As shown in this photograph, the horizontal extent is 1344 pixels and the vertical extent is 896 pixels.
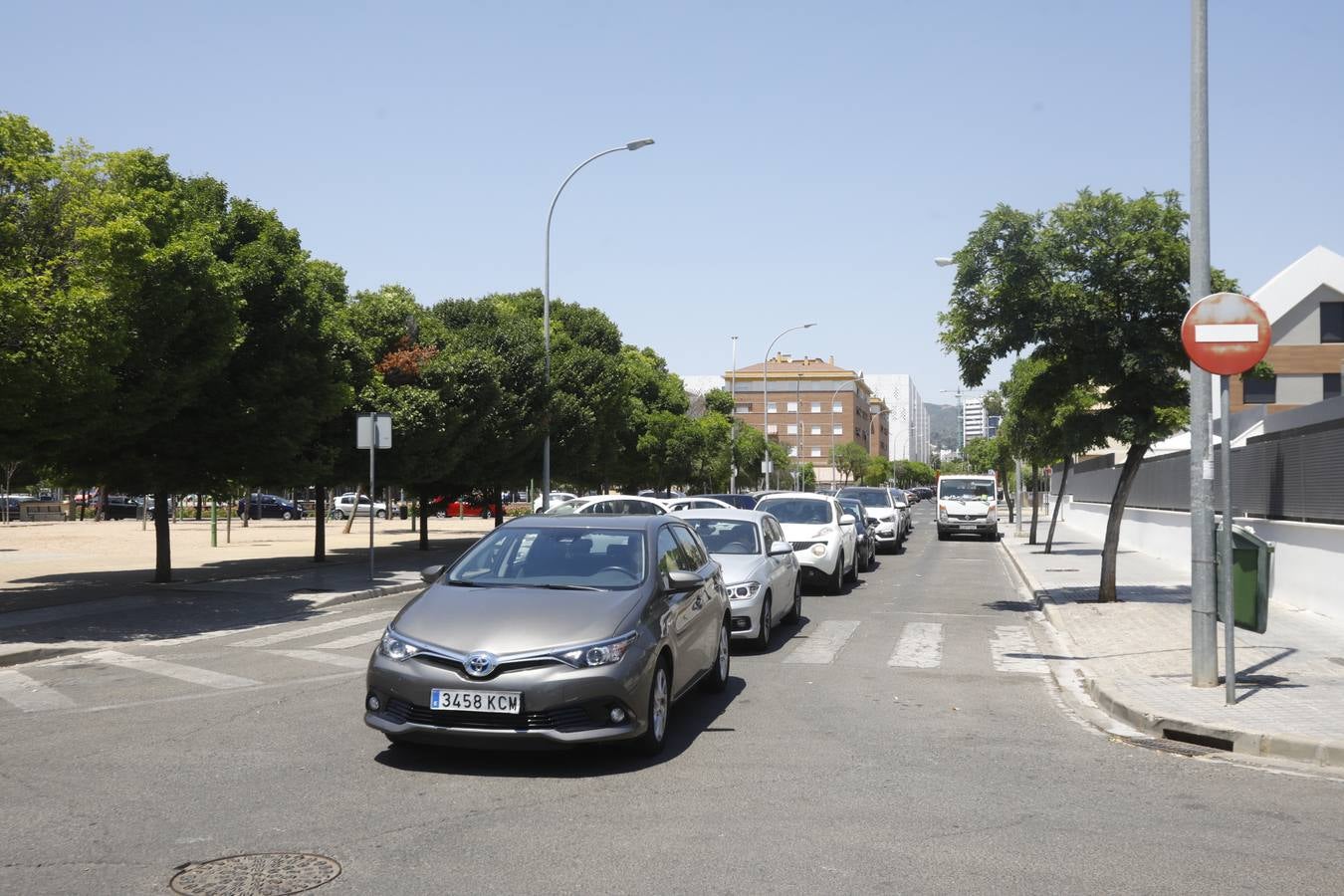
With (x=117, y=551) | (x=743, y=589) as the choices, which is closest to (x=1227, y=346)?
(x=743, y=589)

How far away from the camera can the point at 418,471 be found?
26594mm

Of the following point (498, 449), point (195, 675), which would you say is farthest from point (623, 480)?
point (195, 675)

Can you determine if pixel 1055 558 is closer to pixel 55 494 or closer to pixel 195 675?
pixel 195 675

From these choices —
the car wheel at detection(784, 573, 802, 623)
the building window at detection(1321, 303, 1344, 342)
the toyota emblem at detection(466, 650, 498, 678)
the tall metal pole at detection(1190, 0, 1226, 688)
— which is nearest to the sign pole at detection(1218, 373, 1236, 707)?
the tall metal pole at detection(1190, 0, 1226, 688)

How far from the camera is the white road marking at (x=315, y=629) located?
1303cm

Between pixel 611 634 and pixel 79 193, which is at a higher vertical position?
pixel 79 193

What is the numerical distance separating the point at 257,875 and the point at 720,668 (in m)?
5.03

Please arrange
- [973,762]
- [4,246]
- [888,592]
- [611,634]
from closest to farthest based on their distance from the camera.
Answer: [611,634] → [973,762] → [4,246] → [888,592]

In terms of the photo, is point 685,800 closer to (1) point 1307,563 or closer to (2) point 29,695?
(2) point 29,695

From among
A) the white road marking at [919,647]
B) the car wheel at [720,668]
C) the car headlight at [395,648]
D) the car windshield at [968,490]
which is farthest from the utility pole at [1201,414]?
the car windshield at [968,490]

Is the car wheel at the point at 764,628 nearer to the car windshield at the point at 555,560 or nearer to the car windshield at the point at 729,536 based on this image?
the car windshield at the point at 729,536

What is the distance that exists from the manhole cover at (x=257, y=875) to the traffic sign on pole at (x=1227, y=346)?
662 cm

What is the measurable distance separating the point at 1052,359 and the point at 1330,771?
9802mm

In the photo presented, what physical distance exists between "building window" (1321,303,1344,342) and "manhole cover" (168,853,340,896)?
52292 mm
